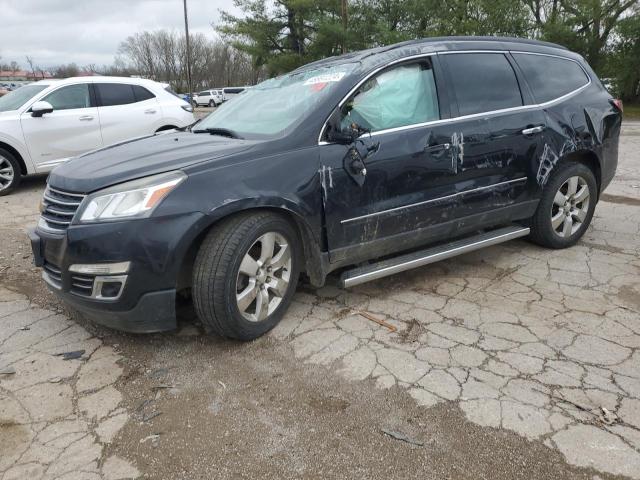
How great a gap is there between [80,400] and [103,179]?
3.84 ft

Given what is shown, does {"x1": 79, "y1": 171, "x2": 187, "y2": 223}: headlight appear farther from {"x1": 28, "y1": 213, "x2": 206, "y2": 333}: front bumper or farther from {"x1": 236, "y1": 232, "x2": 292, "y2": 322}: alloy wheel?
{"x1": 236, "y1": 232, "x2": 292, "y2": 322}: alloy wheel

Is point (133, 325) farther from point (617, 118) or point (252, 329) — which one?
point (617, 118)

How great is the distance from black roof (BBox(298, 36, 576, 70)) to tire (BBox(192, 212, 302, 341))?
4.47 feet

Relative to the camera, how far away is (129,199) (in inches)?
106

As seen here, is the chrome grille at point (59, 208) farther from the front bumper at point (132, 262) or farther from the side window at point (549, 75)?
the side window at point (549, 75)

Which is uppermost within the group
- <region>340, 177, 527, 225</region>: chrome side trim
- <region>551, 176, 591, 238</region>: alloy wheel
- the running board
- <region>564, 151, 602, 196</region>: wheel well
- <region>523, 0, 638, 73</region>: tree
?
<region>523, 0, 638, 73</region>: tree

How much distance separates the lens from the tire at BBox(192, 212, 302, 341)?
2.80 meters

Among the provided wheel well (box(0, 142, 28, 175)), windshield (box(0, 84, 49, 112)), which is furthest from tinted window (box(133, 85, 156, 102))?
wheel well (box(0, 142, 28, 175))

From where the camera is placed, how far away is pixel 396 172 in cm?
334

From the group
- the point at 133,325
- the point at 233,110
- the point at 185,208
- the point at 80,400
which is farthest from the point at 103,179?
the point at 233,110

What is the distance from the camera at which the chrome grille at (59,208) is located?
9.16 feet

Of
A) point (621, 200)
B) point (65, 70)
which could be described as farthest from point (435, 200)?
point (65, 70)

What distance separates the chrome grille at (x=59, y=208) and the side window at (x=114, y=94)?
18.8 feet

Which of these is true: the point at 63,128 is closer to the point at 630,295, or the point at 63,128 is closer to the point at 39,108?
the point at 39,108
